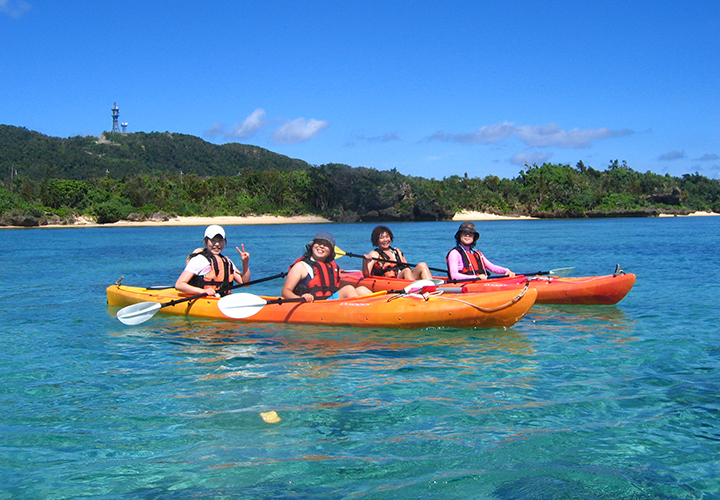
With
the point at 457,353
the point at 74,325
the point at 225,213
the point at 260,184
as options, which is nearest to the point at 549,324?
the point at 457,353

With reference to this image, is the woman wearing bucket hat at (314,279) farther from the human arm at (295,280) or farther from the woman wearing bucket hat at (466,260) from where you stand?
the woman wearing bucket hat at (466,260)

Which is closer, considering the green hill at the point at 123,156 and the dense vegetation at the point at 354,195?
the dense vegetation at the point at 354,195

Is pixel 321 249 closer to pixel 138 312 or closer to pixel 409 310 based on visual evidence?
pixel 409 310

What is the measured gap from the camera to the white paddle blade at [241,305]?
7.81 m

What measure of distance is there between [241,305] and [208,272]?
3.46 feet

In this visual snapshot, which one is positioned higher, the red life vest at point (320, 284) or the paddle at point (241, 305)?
the red life vest at point (320, 284)

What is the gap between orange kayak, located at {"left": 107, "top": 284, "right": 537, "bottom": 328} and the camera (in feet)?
23.8

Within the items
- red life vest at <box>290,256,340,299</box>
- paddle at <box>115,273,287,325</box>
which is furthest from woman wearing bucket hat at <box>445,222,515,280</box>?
paddle at <box>115,273,287,325</box>

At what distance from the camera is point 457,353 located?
6590 millimetres

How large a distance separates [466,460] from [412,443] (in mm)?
425

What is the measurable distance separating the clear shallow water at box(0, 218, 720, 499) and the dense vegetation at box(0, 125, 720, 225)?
186 feet

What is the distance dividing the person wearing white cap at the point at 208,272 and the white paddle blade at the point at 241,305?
617 millimetres

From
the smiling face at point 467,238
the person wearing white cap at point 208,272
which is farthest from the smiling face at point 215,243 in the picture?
the smiling face at point 467,238

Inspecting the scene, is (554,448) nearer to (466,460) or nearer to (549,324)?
(466,460)
